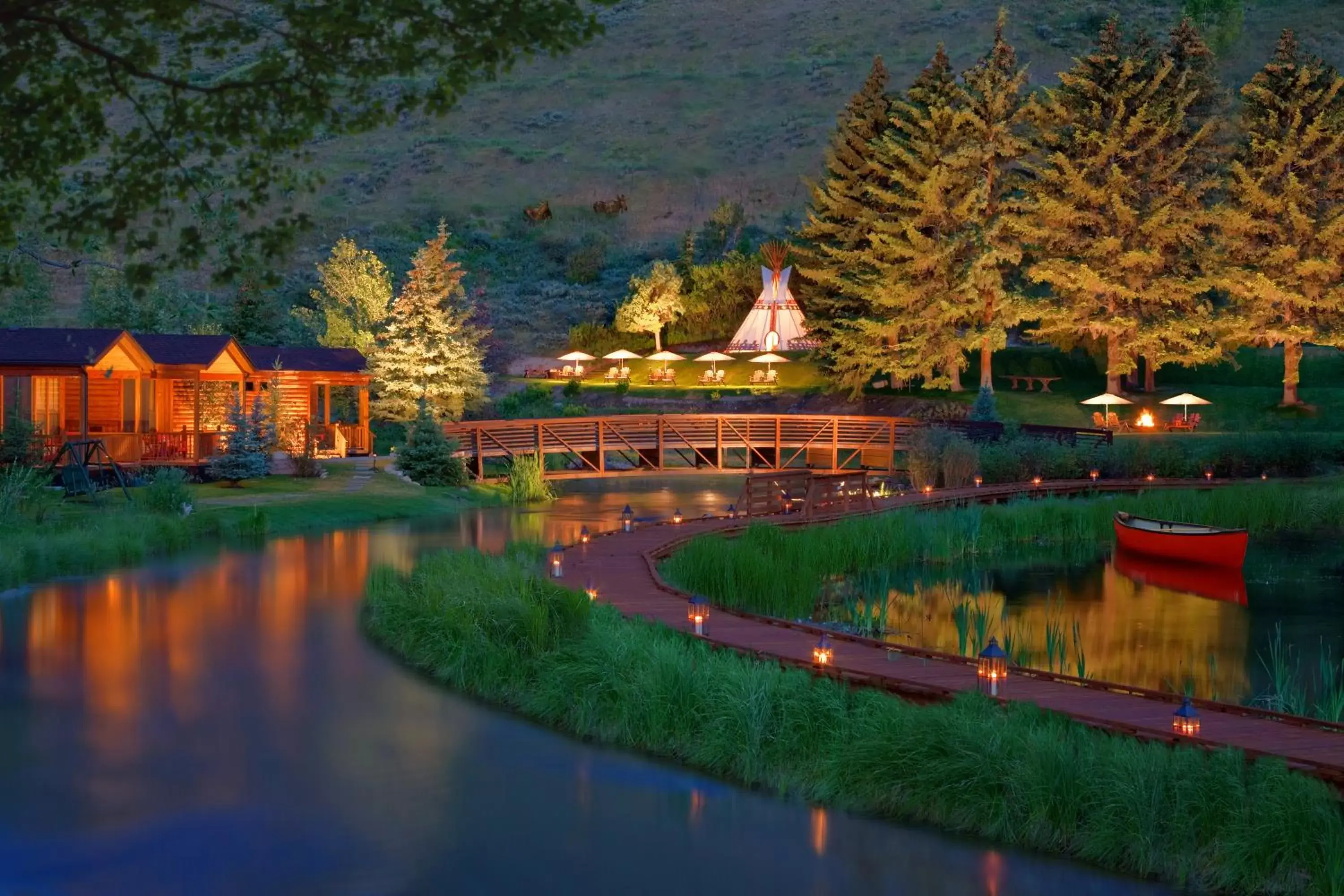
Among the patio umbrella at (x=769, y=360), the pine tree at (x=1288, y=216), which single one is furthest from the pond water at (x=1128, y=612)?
the patio umbrella at (x=769, y=360)

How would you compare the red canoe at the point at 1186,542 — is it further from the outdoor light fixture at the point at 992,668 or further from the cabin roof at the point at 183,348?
the cabin roof at the point at 183,348

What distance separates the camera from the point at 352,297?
53.6 metres

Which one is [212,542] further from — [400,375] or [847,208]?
[847,208]

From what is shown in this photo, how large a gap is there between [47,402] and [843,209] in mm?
28388

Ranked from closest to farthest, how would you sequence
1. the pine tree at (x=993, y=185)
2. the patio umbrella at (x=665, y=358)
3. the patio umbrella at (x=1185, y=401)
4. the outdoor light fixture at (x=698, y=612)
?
the outdoor light fixture at (x=698, y=612), the patio umbrella at (x=1185, y=401), the pine tree at (x=993, y=185), the patio umbrella at (x=665, y=358)

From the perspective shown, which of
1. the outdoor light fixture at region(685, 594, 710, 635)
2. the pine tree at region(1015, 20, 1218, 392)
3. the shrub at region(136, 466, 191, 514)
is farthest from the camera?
the pine tree at region(1015, 20, 1218, 392)

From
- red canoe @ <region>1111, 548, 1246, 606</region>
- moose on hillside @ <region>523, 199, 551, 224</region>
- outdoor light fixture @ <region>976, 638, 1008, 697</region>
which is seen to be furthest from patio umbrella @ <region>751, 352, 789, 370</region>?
outdoor light fixture @ <region>976, 638, 1008, 697</region>

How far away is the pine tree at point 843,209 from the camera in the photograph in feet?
172

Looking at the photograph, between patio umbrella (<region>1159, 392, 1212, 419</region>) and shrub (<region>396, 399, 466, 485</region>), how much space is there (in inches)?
837

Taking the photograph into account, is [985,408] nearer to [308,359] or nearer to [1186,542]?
[1186,542]

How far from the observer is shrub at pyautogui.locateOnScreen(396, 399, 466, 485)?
37062 mm

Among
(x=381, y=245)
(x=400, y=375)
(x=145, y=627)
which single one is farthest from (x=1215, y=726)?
(x=381, y=245)

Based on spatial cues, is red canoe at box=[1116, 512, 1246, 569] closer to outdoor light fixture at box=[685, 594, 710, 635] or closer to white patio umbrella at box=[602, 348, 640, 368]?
outdoor light fixture at box=[685, 594, 710, 635]

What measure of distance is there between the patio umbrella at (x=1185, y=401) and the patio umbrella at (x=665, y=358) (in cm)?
2000
